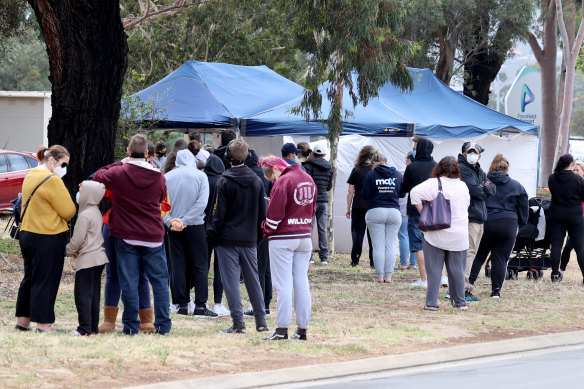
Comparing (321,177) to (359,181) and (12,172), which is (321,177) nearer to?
(359,181)

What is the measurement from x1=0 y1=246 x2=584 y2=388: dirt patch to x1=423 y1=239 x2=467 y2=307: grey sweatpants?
188 millimetres

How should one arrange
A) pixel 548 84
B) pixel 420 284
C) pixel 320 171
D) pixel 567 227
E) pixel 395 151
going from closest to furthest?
1. pixel 420 284
2. pixel 567 227
3. pixel 320 171
4. pixel 395 151
5. pixel 548 84

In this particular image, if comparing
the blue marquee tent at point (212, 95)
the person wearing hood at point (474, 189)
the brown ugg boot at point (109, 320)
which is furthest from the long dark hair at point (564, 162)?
the brown ugg boot at point (109, 320)

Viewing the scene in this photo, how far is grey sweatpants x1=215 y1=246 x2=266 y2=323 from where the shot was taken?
9.30 m

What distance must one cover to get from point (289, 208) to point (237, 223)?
641 millimetres

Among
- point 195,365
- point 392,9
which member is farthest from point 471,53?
point 195,365

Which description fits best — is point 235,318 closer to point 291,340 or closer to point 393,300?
point 291,340

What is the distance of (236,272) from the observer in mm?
9344

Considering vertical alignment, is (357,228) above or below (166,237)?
below

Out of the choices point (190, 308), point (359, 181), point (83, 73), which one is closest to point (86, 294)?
point (190, 308)

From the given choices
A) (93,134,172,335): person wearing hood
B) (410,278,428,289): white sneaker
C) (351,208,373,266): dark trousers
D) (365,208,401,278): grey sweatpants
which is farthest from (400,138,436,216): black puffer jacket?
(93,134,172,335): person wearing hood

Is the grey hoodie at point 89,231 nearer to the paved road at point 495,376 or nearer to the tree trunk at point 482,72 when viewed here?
the paved road at point 495,376

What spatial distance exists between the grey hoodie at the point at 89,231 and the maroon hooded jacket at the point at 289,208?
4.83 feet

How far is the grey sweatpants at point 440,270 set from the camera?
11469 mm
